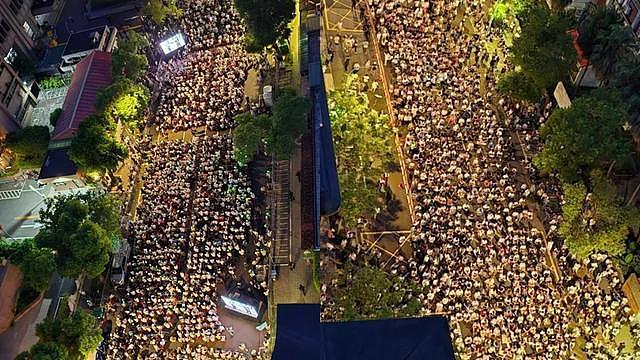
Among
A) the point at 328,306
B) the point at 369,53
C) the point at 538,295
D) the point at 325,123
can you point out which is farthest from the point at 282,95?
the point at 538,295

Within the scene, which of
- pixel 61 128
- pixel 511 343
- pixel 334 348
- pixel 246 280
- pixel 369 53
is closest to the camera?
pixel 334 348

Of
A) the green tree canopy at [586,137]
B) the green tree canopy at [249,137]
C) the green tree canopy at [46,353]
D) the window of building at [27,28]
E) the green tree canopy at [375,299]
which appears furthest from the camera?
the window of building at [27,28]

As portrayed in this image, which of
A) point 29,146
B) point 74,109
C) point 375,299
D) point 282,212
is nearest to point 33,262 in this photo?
point 29,146

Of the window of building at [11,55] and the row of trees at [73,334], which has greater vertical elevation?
the window of building at [11,55]

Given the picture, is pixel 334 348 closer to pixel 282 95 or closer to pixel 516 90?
pixel 282 95

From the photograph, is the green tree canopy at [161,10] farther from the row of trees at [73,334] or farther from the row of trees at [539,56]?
the row of trees at [539,56]

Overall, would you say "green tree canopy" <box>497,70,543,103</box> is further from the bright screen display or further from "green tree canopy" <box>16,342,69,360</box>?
"green tree canopy" <box>16,342,69,360</box>

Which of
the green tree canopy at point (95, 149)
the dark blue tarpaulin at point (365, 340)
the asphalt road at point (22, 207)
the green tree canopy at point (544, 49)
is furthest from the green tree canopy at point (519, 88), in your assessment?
the asphalt road at point (22, 207)
